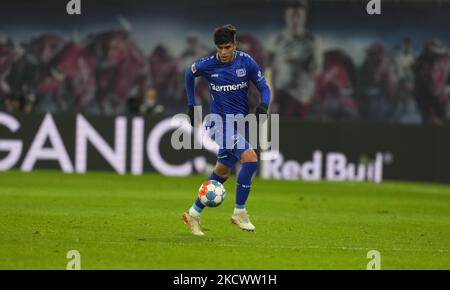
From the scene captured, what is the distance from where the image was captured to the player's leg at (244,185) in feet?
40.5

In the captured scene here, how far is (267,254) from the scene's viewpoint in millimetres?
10648

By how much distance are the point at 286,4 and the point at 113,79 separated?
5.06m

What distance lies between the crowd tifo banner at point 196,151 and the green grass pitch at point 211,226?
141 cm

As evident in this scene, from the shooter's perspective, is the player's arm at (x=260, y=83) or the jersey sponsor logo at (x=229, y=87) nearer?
the player's arm at (x=260, y=83)

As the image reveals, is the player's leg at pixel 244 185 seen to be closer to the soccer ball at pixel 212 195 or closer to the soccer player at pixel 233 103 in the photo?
the soccer player at pixel 233 103

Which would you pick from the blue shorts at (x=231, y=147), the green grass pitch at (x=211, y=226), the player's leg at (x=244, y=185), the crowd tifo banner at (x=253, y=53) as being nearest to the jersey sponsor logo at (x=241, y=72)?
the blue shorts at (x=231, y=147)

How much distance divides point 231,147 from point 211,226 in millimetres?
1403

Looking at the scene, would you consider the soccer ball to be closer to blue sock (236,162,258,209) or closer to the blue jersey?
blue sock (236,162,258,209)

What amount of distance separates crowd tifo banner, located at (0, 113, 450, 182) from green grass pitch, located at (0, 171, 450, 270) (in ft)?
4.63

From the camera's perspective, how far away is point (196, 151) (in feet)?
76.4

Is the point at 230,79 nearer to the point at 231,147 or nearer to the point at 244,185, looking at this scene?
the point at 231,147
